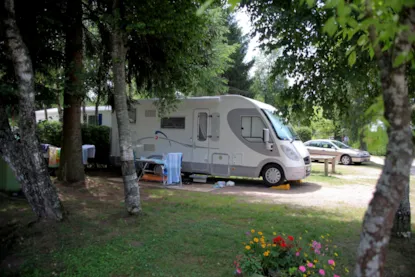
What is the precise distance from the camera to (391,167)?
1933 millimetres

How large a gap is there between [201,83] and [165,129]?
2.08 m

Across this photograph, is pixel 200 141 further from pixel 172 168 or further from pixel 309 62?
pixel 309 62

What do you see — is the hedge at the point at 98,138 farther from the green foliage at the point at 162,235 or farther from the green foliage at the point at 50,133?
the green foliage at the point at 162,235

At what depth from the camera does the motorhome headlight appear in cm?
1007

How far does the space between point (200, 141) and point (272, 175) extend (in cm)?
257

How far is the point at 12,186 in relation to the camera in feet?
24.9

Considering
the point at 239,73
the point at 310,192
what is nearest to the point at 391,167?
the point at 310,192

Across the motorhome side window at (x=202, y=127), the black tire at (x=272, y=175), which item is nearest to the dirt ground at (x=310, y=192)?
the black tire at (x=272, y=175)

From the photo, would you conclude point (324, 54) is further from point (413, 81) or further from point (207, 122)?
point (207, 122)

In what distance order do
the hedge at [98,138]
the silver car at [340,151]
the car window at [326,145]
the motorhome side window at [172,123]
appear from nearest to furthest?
the motorhome side window at [172,123] < the hedge at [98,138] < the silver car at [340,151] < the car window at [326,145]

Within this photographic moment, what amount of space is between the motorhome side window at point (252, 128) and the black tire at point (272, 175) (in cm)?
91

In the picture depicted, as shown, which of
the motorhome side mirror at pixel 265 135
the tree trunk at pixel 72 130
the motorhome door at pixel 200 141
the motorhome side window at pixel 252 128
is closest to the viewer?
the tree trunk at pixel 72 130

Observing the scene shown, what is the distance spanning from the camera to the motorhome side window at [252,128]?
34.4 feet

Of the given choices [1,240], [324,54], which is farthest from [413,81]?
[1,240]
